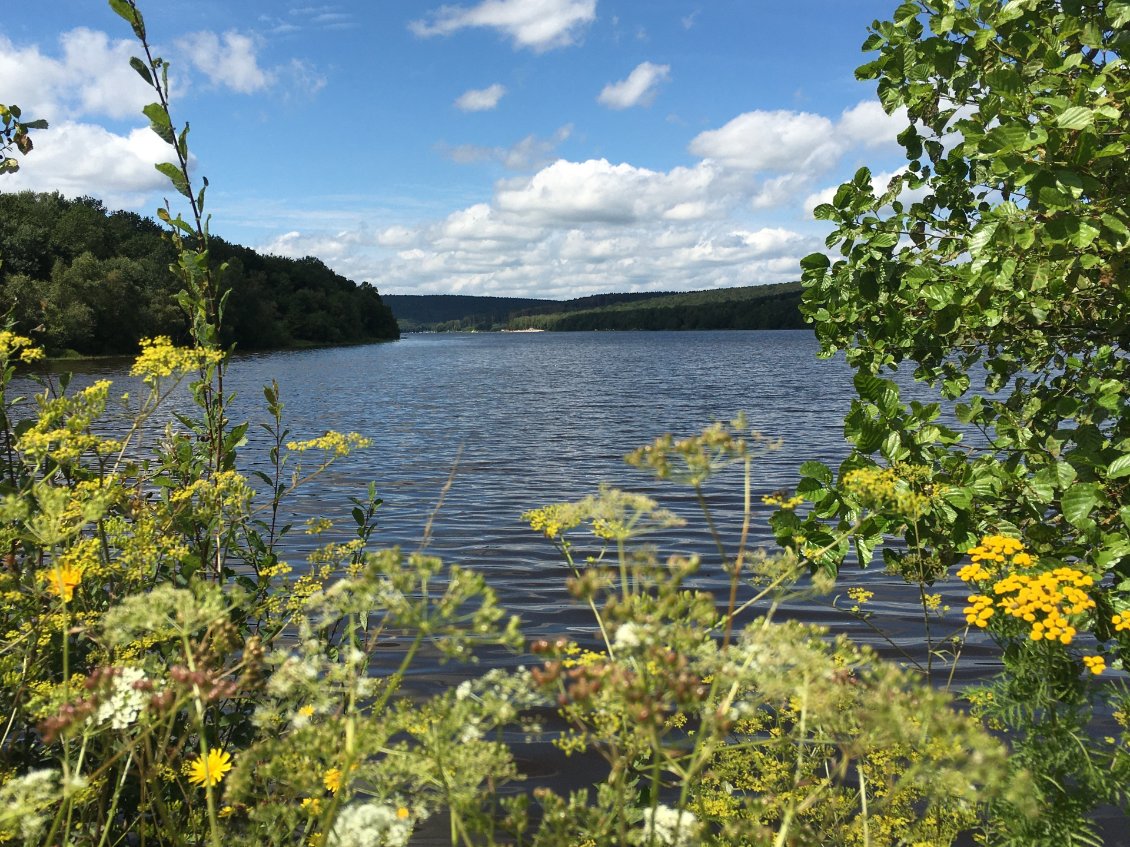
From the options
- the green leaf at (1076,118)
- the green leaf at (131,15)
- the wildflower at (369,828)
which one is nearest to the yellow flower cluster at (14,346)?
the green leaf at (131,15)

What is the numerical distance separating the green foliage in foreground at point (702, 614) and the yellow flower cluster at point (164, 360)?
2cm

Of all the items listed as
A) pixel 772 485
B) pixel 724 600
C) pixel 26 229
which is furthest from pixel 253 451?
pixel 26 229

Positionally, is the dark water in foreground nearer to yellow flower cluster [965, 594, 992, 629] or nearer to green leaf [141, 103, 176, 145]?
yellow flower cluster [965, 594, 992, 629]

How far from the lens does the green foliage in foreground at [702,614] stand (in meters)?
1.99

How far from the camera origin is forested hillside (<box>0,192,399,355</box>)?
66.1m

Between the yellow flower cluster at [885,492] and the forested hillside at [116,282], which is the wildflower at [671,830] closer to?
the yellow flower cluster at [885,492]

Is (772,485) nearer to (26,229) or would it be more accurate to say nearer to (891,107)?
(891,107)

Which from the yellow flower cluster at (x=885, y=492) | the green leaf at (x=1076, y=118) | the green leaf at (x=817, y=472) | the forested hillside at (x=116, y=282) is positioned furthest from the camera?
the forested hillside at (x=116, y=282)

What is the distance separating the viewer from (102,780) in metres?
3.21

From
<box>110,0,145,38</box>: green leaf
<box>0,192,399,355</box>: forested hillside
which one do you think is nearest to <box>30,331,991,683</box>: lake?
<box>110,0,145,38</box>: green leaf

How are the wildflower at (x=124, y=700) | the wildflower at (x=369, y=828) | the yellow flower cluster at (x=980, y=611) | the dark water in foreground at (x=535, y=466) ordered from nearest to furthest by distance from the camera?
the wildflower at (x=369, y=828) → the wildflower at (x=124, y=700) → the yellow flower cluster at (x=980, y=611) → the dark water in foreground at (x=535, y=466)

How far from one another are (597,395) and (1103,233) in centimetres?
4001

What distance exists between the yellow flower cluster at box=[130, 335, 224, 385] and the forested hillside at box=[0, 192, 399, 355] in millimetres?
34157

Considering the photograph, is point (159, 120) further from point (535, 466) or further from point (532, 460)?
point (532, 460)
